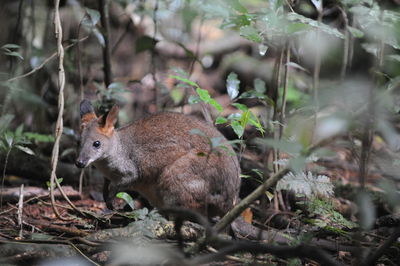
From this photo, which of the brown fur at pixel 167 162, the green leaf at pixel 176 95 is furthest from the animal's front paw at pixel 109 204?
the green leaf at pixel 176 95

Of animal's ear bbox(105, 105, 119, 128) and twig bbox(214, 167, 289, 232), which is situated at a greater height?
twig bbox(214, 167, 289, 232)

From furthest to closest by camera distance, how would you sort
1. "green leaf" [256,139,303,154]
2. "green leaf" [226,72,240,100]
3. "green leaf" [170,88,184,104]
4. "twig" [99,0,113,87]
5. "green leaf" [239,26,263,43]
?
"green leaf" [170,88,184,104] < "twig" [99,0,113,87] < "green leaf" [226,72,240,100] < "green leaf" [239,26,263,43] < "green leaf" [256,139,303,154]

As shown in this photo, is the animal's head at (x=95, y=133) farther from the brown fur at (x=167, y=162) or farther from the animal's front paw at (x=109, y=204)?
the animal's front paw at (x=109, y=204)

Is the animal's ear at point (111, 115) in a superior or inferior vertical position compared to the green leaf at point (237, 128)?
inferior

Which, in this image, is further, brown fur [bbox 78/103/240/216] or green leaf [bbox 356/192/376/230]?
brown fur [bbox 78/103/240/216]

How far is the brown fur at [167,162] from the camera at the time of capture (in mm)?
4746

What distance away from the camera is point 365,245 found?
4070 millimetres

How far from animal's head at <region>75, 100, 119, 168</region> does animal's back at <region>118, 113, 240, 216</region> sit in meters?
0.27

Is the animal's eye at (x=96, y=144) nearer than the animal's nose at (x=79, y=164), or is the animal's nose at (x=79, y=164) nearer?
the animal's nose at (x=79, y=164)

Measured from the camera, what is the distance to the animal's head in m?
5.29

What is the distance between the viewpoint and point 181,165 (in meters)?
4.90

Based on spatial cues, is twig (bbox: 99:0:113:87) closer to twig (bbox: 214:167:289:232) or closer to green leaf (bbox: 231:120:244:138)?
green leaf (bbox: 231:120:244:138)

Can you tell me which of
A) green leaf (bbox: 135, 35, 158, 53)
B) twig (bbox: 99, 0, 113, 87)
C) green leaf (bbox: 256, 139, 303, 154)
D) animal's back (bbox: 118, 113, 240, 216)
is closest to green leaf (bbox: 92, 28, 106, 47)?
twig (bbox: 99, 0, 113, 87)

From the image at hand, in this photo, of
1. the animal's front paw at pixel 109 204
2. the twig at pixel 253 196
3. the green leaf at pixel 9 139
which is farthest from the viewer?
the animal's front paw at pixel 109 204
